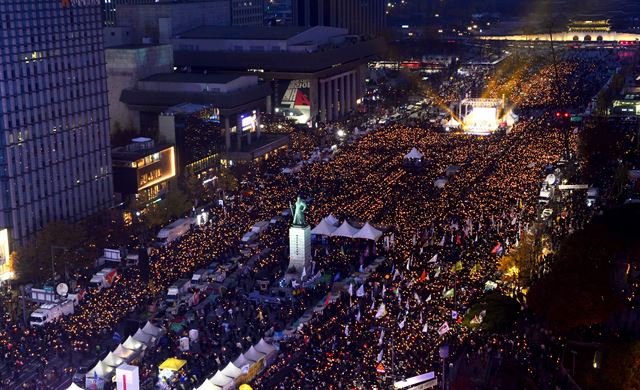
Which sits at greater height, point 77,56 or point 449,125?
point 77,56

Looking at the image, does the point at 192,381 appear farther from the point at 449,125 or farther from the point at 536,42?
the point at 536,42

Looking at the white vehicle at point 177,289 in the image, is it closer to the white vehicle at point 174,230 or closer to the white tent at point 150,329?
the white tent at point 150,329

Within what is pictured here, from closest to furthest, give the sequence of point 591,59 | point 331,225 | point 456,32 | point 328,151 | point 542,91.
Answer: point 331,225
point 328,151
point 542,91
point 591,59
point 456,32

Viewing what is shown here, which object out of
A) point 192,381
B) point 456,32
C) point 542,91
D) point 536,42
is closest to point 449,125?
point 542,91

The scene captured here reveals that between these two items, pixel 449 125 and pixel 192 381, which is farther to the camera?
pixel 449 125

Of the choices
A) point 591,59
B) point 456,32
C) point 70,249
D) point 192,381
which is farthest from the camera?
point 456,32

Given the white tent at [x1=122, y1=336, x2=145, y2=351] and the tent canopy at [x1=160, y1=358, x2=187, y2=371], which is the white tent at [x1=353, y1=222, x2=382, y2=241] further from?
the tent canopy at [x1=160, y1=358, x2=187, y2=371]
